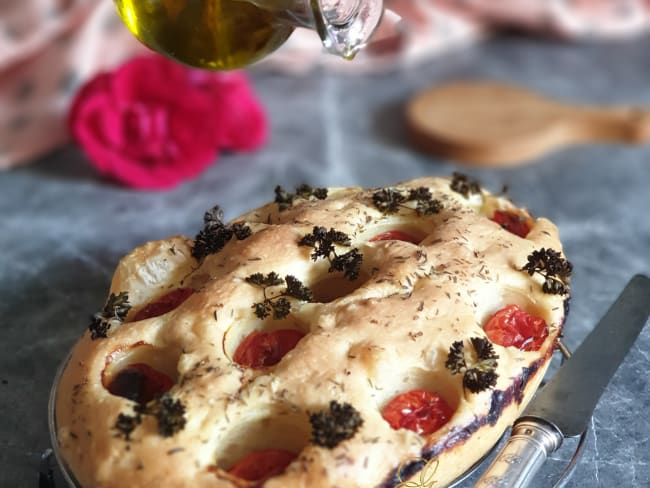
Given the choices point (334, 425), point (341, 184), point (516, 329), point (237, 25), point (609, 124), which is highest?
point (237, 25)

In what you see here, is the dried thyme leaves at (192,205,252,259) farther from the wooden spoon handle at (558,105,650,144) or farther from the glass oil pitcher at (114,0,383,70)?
the wooden spoon handle at (558,105,650,144)

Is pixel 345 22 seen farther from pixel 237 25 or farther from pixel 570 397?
pixel 570 397

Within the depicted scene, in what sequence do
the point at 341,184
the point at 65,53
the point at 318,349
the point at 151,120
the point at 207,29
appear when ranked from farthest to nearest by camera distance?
the point at 65,53
the point at 341,184
the point at 151,120
the point at 207,29
the point at 318,349

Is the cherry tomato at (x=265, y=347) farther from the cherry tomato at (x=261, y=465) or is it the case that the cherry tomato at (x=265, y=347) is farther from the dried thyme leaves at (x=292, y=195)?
the dried thyme leaves at (x=292, y=195)

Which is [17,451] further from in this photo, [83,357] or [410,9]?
[410,9]

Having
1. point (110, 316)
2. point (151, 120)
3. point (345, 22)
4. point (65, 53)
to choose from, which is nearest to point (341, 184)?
point (151, 120)

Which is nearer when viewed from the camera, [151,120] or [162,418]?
[162,418]

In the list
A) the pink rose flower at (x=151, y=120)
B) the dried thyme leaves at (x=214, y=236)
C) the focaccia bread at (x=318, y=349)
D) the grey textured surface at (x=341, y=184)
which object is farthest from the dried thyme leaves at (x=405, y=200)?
the pink rose flower at (x=151, y=120)

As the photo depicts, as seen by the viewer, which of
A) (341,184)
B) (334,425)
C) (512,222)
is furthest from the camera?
(341,184)
